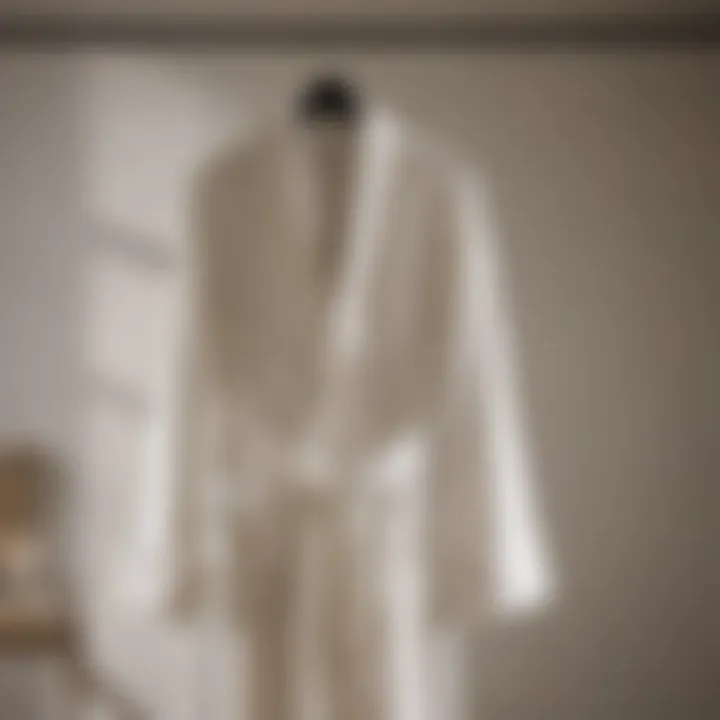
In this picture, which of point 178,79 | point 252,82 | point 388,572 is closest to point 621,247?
point 252,82

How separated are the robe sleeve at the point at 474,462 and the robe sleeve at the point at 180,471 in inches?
12.0

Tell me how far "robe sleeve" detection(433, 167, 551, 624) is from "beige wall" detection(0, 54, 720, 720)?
1.15 m

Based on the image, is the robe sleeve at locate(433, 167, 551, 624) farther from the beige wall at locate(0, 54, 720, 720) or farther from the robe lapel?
the beige wall at locate(0, 54, 720, 720)

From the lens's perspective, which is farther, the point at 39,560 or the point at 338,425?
the point at 39,560

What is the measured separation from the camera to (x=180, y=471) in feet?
4.18

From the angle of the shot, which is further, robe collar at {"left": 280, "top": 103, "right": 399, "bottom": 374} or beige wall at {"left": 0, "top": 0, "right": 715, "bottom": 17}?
beige wall at {"left": 0, "top": 0, "right": 715, "bottom": 17}

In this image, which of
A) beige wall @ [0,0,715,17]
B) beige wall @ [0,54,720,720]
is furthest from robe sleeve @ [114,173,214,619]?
beige wall @ [0,0,715,17]

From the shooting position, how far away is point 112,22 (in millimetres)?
2465

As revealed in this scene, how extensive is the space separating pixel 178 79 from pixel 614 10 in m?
1.05

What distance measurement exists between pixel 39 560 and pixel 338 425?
4.57 feet

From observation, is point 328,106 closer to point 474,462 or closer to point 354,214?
point 354,214

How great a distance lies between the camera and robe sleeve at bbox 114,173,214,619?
1266mm

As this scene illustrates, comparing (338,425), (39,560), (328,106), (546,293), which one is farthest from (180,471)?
(546,293)

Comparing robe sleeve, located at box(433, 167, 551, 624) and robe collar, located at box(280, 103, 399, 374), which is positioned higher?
robe collar, located at box(280, 103, 399, 374)
